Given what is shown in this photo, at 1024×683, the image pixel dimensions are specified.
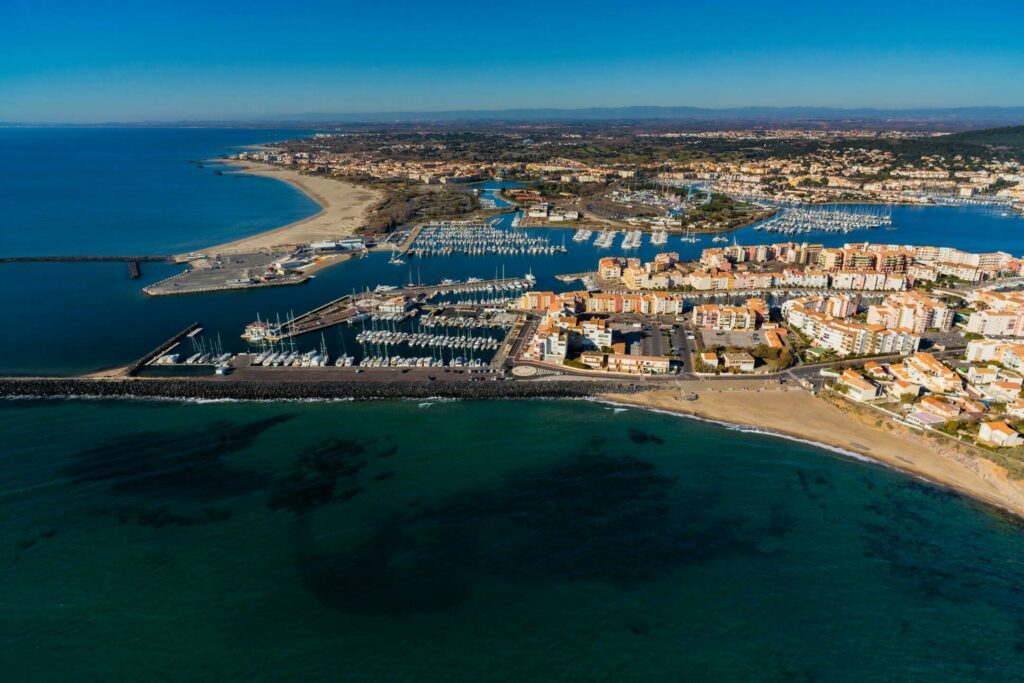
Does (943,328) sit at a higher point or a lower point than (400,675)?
higher

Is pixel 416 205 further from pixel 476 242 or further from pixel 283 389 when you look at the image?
pixel 283 389

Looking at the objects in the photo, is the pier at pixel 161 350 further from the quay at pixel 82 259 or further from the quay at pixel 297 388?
the quay at pixel 82 259

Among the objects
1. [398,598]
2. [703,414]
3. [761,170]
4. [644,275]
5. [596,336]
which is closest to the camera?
[398,598]

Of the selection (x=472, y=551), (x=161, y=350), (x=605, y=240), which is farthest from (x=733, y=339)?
(x=161, y=350)

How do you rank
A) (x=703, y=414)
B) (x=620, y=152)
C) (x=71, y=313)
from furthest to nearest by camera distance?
(x=620, y=152), (x=71, y=313), (x=703, y=414)

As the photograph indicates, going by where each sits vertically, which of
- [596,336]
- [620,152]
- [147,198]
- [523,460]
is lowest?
[523,460]

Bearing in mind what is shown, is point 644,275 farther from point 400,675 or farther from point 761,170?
point 761,170

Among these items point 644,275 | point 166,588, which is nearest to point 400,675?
point 166,588

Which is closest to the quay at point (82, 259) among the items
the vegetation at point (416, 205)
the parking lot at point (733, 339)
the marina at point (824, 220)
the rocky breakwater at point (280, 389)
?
the vegetation at point (416, 205)
